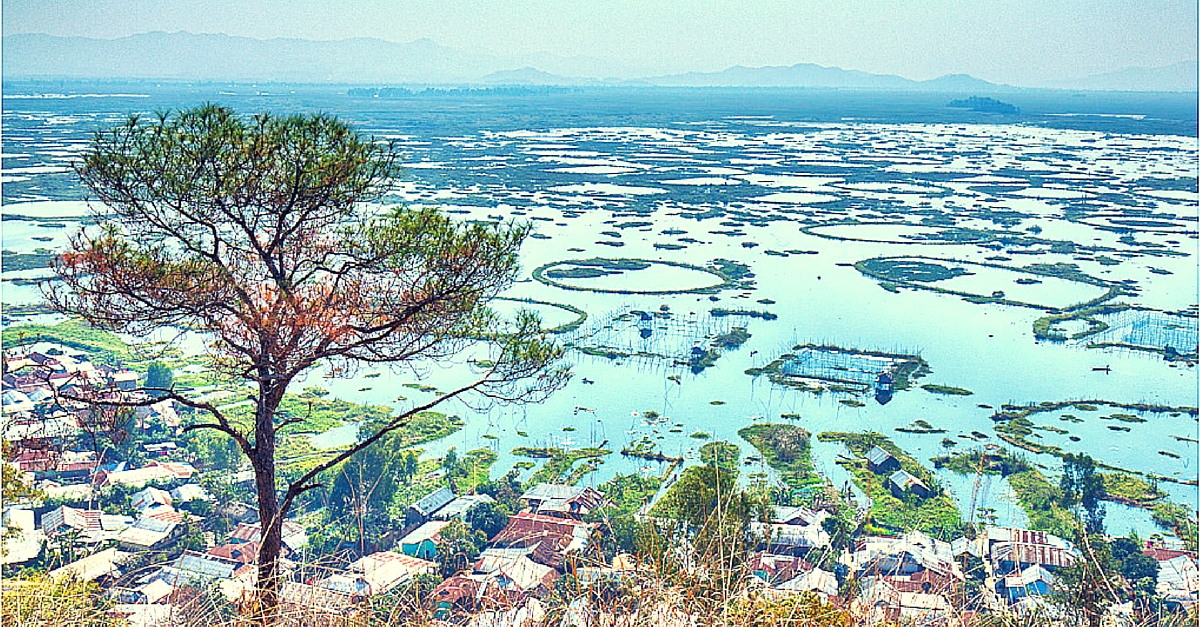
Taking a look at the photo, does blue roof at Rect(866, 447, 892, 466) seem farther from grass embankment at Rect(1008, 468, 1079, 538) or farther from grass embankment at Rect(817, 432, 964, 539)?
grass embankment at Rect(1008, 468, 1079, 538)

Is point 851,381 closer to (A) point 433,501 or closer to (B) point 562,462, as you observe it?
(B) point 562,462

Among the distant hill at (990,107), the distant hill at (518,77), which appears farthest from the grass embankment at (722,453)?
the distant hill at (518,77)

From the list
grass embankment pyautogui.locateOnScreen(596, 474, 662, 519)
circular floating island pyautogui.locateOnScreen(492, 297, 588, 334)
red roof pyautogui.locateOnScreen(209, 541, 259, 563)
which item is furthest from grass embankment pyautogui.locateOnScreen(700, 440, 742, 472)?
circular floating island pyautogui.locateOnScreen(492, 297, 588, 334)

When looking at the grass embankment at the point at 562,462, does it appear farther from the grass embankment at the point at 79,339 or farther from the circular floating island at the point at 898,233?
the circular floating island at the point at 898,233

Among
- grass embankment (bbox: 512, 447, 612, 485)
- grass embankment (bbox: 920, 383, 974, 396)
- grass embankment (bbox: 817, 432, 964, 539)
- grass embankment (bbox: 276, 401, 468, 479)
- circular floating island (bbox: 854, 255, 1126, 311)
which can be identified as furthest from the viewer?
circular floating island (bbox: 854, 255, 1126, 311)

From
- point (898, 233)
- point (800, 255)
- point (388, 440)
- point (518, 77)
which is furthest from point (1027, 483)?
point (518, 77)

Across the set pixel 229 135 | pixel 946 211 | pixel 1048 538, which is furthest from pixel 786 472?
pixel 946 211
